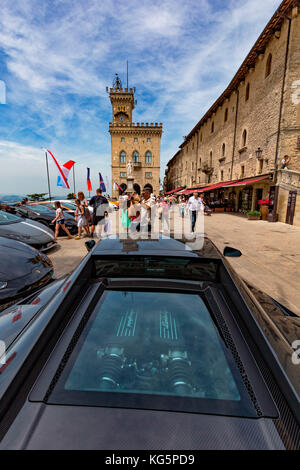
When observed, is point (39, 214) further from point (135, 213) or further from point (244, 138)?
point (244, 138)

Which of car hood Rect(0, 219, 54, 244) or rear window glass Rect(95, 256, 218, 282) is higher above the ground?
rear window glass Rect(95, 256, 218, 282)

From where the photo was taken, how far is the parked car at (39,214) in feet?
29.0

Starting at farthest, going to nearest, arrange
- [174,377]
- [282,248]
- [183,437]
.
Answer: [282,248] < [174,377] < [183,437]

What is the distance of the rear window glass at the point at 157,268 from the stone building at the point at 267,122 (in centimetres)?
1208

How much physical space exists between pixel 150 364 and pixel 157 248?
3.47ft

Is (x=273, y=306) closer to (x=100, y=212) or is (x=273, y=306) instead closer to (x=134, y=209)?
(x=134, y=209)

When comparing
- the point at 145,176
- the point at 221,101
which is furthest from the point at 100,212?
the point at 145,176

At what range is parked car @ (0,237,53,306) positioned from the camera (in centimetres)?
292

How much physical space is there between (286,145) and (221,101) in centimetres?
1329

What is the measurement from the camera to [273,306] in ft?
7.22

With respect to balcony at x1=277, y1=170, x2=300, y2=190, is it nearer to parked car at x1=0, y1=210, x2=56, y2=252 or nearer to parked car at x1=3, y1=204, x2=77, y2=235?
parked car at x1=3, y1=204, x2=77, y2=235

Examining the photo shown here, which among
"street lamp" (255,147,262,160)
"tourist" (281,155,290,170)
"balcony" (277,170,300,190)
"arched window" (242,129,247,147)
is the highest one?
"arched window" (242,129,247,147)

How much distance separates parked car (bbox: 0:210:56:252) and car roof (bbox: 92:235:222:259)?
165 inches

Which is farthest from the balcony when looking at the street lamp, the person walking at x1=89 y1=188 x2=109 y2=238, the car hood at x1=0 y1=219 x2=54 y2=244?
the car hood at x1=0 y1=219 x2=54 y2=244
